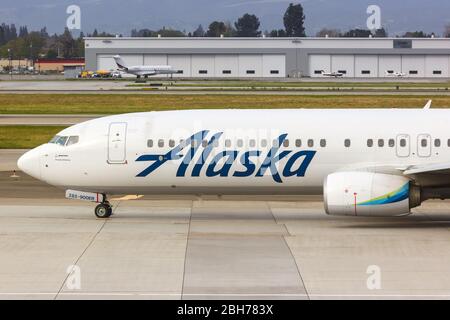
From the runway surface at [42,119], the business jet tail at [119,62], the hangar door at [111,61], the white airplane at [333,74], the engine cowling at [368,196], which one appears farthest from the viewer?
the hangar door at [111,61]

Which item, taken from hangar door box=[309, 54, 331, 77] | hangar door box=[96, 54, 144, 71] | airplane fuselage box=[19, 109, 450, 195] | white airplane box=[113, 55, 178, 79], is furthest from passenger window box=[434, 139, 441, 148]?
hangar door box=[96, 54, 144, 71]

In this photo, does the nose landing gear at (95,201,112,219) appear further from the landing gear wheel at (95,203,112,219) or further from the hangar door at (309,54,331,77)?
the hangar door at (309,54,331,77)

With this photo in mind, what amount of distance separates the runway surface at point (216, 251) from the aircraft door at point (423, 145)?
1.98 m

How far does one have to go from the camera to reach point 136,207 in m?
29.6

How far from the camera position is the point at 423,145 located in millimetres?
26000

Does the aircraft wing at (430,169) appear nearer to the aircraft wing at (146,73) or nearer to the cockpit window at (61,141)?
the cockpit window at (61,141)

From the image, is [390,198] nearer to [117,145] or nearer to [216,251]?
[216,251]

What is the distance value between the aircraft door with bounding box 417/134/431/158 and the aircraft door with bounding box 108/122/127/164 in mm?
8156

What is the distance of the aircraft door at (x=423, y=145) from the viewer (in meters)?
26.0

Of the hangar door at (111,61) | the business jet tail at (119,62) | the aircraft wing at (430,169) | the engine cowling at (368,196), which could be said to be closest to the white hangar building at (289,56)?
the hangar door at (111,61)

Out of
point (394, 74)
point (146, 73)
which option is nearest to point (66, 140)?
point (146, 73)

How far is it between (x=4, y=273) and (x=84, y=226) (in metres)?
6.27
